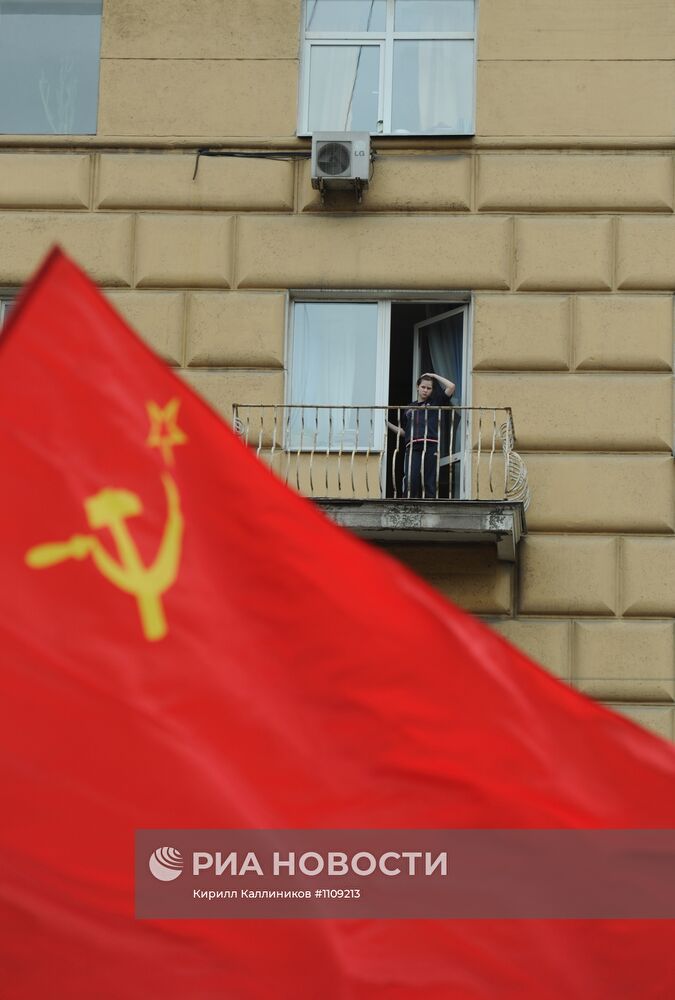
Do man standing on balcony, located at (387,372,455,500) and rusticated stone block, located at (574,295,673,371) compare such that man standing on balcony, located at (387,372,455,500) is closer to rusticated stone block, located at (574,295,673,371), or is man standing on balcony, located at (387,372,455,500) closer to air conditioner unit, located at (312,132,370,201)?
rusticated stone block, located at (574,295,673,371)

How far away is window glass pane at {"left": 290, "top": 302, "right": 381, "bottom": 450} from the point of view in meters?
12.3

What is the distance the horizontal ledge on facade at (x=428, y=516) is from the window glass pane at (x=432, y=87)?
3084 mm

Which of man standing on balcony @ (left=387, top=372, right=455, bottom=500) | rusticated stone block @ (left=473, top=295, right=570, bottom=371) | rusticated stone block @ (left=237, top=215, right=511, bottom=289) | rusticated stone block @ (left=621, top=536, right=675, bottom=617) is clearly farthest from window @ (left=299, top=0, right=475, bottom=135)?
rusticated stone block @ (left=621, top=536, right=675, bottom=617)

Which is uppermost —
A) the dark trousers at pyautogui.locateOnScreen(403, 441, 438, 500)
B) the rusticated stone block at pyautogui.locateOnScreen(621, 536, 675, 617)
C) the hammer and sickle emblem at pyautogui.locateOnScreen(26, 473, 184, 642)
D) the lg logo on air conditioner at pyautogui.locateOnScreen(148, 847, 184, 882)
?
the dark trousers at pyautogui.locateOnScreen(403, 441, 438, 500)

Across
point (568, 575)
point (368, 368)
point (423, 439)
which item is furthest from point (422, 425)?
point (568, 575)

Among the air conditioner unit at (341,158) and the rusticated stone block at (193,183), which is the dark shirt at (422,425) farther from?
the rusticated stone block at (193,183)

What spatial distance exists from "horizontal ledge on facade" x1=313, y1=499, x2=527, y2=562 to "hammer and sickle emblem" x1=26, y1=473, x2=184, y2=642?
7873 mm

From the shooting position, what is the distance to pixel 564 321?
12.1 metres

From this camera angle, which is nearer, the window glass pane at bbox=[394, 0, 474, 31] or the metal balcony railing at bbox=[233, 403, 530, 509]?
the metal balcony railing at bbox=[233, 403, 530, 509]

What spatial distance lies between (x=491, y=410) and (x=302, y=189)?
2258 mm

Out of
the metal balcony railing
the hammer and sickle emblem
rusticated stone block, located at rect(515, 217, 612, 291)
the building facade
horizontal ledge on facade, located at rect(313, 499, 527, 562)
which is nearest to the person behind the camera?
the hammer and sickle emblem

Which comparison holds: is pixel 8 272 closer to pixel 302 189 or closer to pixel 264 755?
pixel 302 189

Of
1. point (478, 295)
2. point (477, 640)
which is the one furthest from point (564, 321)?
point (477, 640)

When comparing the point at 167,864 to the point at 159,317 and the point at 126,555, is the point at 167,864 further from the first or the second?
the point at 159,317
